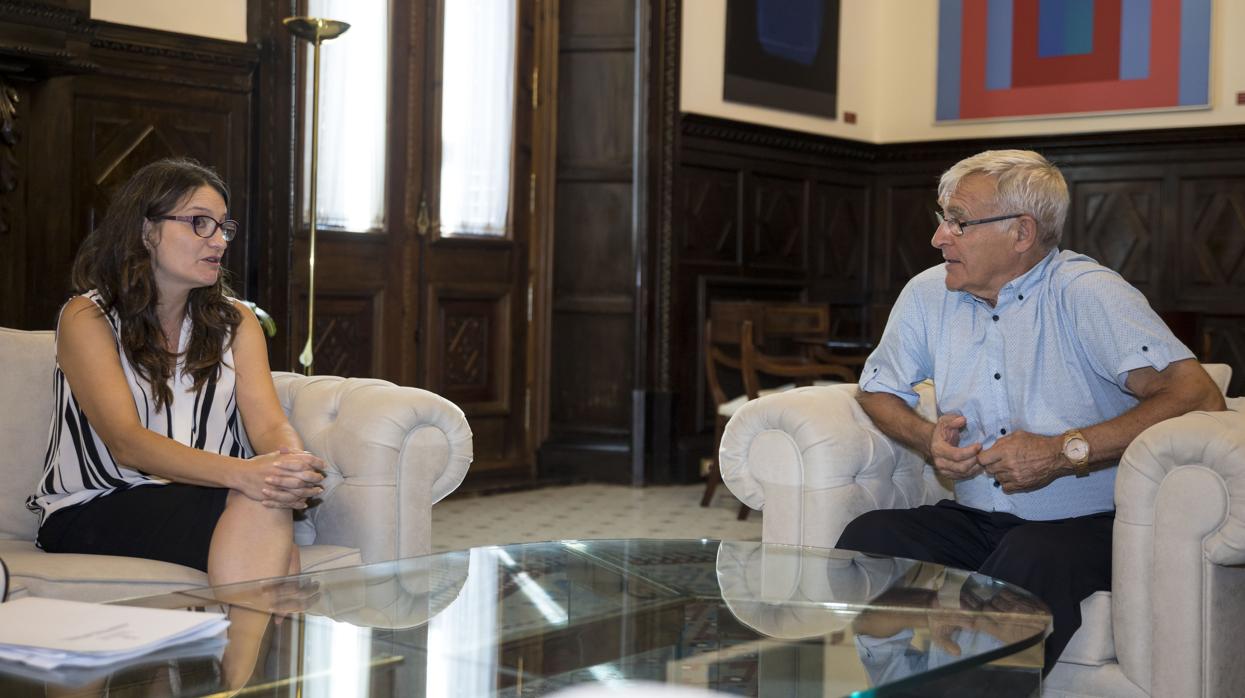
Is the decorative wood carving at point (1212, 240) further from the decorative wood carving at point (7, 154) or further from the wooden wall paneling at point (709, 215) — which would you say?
the decorative wood carving at point (7, 154)

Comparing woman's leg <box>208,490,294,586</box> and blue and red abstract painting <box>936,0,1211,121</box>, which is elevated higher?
blue and red abstract painting <box>936,0,1211,121</box>

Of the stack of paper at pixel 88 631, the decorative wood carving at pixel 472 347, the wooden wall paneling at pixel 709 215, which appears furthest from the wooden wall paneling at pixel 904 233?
the stack of paper at pixel 88 631

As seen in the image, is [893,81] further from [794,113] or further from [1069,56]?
[1069,56]

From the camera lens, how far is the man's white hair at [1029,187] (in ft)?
8.80

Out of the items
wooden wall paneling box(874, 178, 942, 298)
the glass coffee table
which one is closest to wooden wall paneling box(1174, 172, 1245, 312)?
wooden wall paneling box(874, 178, 942, 298)

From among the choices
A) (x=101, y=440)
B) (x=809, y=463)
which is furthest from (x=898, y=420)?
(x=101, y=440)

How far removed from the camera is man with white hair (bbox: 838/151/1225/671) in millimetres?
2447

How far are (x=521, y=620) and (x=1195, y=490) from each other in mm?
1147

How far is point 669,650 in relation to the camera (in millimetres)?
1742

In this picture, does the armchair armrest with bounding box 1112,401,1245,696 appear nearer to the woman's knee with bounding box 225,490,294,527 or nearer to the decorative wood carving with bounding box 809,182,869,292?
the woman's knee with bounding box 225,490,294,527

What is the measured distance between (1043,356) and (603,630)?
3.98 feet

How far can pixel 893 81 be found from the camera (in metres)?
7.64

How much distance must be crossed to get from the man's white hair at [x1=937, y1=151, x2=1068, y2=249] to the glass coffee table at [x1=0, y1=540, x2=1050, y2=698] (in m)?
0.83

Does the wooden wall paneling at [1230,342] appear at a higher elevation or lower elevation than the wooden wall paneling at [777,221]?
lower
